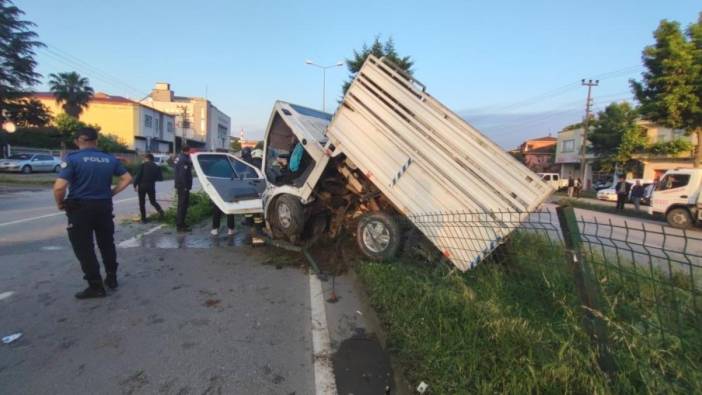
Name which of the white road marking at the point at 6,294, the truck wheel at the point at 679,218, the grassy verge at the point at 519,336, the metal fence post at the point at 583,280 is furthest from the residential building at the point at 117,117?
the metal fence post at the point at 583,280

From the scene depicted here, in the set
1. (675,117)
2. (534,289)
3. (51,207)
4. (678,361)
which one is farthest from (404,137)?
(675,117)

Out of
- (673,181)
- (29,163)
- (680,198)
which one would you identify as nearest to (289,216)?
(680,198)

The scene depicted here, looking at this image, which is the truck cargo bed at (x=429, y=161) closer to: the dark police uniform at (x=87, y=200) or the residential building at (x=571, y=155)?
the dark police uniform at (x=87, y=200)

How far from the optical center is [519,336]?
9.94 feet

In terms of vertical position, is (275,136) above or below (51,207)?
above

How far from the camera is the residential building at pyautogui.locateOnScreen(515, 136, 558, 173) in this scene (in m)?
63.0

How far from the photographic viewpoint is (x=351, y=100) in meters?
5.90

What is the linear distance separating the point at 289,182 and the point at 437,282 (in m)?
3.42

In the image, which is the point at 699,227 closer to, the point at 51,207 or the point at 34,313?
A: the point at 34,313

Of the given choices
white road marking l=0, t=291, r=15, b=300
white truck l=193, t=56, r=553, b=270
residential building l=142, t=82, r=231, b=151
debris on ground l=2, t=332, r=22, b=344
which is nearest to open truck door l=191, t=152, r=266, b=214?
white truck l=193, t=56, r=553, b=270

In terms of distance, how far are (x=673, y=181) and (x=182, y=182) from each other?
16.1 metres

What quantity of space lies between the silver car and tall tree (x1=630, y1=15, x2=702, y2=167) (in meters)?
38.8

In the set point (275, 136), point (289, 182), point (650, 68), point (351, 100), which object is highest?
point (650, 68)

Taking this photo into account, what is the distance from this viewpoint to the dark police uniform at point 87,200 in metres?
4.35
